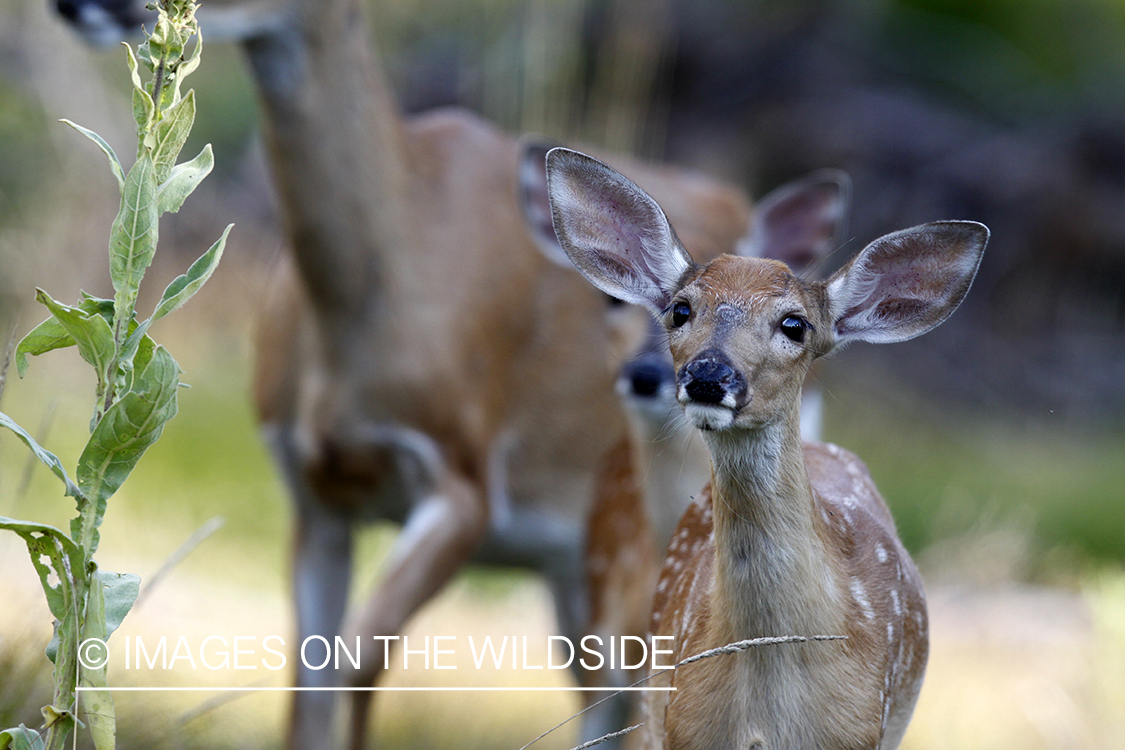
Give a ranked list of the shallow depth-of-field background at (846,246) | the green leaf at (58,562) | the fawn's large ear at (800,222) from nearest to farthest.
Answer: the green leaf at (58,562)
the fawn's large ear at (800,222)
the shallow depth-of-field background at (846,246)

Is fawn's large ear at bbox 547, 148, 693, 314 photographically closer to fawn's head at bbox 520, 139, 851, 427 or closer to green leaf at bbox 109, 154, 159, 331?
green leaf at bbox 109, 154, 159, 331

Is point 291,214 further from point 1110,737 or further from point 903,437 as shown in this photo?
point 903,437

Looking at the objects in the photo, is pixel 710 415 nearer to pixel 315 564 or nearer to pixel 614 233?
pixel 614 233

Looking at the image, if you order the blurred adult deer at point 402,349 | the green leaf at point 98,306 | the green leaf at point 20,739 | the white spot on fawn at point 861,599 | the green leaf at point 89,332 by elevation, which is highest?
the blurred adult deer at point 402,349

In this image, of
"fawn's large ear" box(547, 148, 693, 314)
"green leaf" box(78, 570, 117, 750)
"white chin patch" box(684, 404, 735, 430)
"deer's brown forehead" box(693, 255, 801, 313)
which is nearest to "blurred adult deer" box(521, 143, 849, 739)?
"fawn's large ear" box(547, 148, 693, 314)

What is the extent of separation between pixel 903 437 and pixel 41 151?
5.38m

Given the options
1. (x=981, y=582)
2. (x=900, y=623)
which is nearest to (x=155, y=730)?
(x=900, y=623)

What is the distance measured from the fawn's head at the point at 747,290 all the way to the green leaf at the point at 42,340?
0.77 m

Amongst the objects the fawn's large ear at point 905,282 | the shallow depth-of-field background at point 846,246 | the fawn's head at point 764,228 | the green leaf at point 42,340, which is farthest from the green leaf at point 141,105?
the shallow depth-of-field background at point 846,246

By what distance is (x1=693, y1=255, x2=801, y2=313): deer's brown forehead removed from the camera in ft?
6.87

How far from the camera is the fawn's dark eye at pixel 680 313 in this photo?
2141 mm

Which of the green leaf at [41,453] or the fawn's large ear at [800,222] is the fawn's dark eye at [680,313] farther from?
the fawn's large ear at [800,222]

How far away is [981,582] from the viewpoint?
232 inches

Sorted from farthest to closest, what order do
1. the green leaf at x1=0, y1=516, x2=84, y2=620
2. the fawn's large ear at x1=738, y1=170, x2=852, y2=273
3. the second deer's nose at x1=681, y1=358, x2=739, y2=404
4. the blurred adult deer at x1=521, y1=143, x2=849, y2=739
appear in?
the fawn's large ear at x1=738, y1=170, x2=852, y2=273
the blurred adult deer at x1=521, y1=143, x2=849, y2=739
the second deer's nose at x1=681, y1=358, x2=739, y2=404
the green leaf at x1=0, y1=516, x2=84, y2=620
